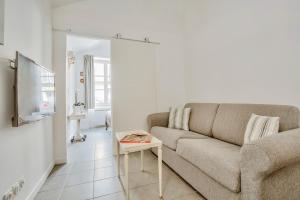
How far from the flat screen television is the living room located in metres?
0.07

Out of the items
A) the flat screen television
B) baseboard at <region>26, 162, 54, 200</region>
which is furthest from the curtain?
the flat screen television

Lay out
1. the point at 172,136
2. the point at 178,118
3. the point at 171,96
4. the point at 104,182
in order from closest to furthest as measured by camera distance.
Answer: the point at 104,182, the point at 172,136, the point at 178,118, the point at 171,96

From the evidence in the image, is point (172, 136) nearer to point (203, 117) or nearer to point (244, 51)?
point (203, 117)

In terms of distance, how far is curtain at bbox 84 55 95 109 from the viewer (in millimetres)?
5551

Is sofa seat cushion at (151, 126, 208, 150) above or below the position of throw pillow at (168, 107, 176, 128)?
below

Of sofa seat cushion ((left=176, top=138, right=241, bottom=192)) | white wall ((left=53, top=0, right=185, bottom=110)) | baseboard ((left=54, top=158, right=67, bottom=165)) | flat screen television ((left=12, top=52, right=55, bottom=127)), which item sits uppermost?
white wall ((left=53, top=0, right=185, bottom=110))

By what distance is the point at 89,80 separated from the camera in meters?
5.61

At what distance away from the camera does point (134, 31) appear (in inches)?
124

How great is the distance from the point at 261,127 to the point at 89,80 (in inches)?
207

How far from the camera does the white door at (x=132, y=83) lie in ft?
9.80

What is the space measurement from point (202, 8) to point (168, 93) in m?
1.77

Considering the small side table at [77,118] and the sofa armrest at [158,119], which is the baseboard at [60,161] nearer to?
the small side table at [77,118]

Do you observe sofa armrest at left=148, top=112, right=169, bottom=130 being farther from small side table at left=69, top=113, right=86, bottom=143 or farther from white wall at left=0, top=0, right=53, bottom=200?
small side table at left=69, top=113, right=86, bottom=143

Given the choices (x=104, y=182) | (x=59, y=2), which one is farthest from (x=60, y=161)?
(x=59, y=2)
